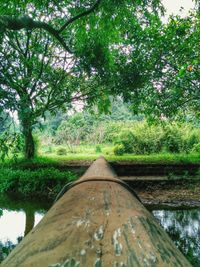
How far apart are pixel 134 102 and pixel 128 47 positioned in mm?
1861

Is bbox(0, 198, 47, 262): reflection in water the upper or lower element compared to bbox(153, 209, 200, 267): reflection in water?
upper

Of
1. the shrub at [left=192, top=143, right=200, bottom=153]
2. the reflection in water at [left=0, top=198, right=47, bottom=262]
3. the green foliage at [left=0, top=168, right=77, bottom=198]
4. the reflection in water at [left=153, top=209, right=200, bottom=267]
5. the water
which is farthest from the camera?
the shrub at [left=192, top=143, right=200, bottom=153]

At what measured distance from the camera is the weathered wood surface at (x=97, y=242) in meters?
0.59

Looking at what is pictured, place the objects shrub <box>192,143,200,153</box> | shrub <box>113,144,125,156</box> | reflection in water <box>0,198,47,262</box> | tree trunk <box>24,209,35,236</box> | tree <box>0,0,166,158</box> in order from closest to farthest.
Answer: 1. tree <box>0,0,166,158</box>
2. reflection in water <box>0,198,47,262</box>
3. tree trunk <box>24,209,35,236</box>
4. shrub <box>192,143,200,153</box>
5. shrub <box>113,144,125,156</box>

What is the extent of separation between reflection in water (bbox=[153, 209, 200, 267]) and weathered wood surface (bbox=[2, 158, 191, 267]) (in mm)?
3386

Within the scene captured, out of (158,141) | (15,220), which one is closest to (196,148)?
(158,141)

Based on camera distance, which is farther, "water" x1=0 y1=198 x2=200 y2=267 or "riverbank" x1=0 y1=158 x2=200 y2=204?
"riverbank" x1=0 y1=158 x2=200 y2=204

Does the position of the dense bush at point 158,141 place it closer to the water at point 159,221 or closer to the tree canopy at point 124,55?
the tree canopy at point 124,55

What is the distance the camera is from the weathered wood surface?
1.93 feet

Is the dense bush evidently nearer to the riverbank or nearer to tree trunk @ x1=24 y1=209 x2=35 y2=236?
the riverbank

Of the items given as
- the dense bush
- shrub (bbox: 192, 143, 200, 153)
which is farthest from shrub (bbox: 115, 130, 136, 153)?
shrub (bbox: 192, 143, 200, 153)

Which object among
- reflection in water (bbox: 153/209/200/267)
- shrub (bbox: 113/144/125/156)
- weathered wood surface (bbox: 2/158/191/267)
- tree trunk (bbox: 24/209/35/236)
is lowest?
reflection in water (bbox: 153/209/200/267)

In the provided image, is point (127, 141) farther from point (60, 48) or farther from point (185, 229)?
point (185, 229)

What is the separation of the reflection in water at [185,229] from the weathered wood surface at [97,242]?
11.1ft
